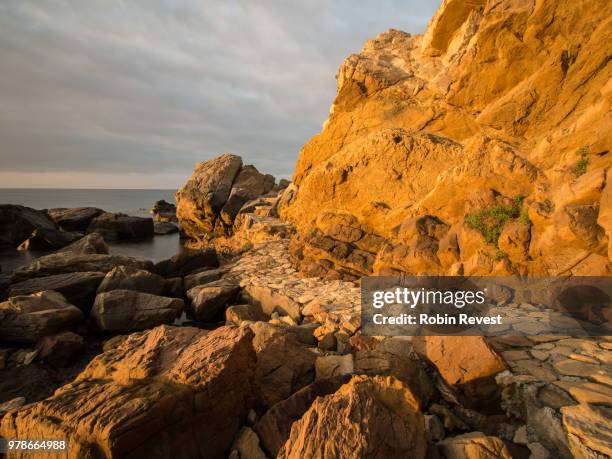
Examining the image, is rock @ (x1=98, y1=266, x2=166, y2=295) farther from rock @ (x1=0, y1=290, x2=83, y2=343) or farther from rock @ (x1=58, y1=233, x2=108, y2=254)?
rock @ (x1=58, y1=233, x2=108, y2=254)

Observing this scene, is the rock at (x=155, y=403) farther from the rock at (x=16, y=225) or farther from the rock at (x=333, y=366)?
the rock at (x=16, y=225)

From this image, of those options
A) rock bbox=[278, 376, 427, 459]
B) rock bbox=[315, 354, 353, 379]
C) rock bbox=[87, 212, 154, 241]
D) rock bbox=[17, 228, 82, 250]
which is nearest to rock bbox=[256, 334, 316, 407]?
rock bbox=[315, 354, 353, 379]

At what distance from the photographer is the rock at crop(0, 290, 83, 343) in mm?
8500

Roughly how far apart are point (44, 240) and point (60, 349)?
72.4 ft

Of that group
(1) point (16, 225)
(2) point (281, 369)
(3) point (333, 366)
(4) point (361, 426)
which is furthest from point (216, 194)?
(4) point (361, 426)

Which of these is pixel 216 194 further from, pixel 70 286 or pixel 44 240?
pixel 70 286

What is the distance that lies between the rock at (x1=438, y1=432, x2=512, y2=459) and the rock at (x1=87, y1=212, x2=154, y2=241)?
33705 millimetres

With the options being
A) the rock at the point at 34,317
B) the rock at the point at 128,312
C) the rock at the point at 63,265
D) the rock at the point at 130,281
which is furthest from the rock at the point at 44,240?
the rock at the point at 128,312

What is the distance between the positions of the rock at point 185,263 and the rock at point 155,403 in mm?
9984

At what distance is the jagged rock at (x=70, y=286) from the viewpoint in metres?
10.7

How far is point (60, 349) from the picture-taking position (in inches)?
317

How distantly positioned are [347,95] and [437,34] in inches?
184

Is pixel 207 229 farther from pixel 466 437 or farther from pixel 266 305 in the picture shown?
pixel 466 437

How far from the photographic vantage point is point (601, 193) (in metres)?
6.53
